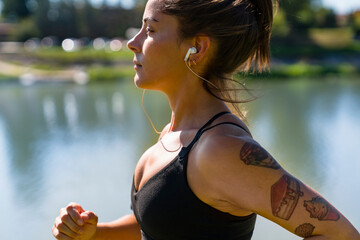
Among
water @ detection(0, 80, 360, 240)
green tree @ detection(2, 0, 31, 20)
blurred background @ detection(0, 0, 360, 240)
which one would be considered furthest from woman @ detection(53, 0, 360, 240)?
green tree @ detection(2, 0, 31, 20)

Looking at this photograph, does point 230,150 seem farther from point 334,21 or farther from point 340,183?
point 334,21

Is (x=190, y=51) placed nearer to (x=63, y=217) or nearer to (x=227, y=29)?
(x=227, y=29)

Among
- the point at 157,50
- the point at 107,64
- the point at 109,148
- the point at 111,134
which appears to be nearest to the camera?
the point at 157,50

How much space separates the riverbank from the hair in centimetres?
1710

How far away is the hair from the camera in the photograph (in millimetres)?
1108

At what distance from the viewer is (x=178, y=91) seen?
125 centimetres

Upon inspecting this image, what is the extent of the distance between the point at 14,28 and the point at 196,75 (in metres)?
40.1


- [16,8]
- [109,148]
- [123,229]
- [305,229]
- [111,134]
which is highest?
[305,229]

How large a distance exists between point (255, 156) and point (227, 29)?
332mm

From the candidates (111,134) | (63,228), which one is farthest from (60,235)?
(111,134)

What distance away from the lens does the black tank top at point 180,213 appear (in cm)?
103

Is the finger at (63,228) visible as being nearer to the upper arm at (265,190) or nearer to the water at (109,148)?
the upper arm at (265,190)

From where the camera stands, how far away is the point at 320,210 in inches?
38.6

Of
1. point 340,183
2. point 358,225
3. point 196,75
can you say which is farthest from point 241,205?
point 340,183
